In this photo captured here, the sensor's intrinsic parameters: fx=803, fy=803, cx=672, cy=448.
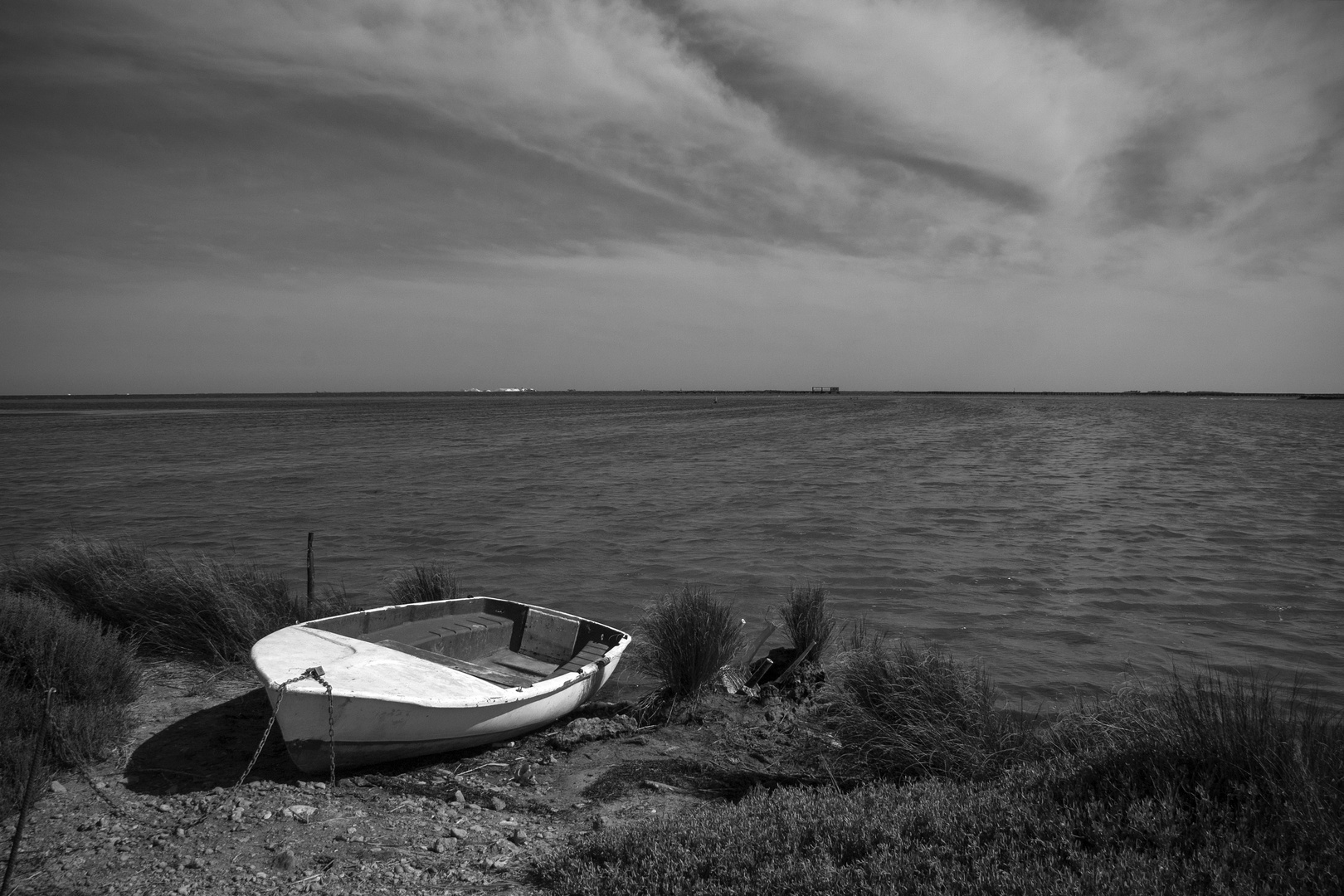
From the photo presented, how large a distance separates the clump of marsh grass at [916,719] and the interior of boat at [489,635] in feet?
8.33

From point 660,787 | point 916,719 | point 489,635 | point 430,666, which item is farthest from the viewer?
point 489,635

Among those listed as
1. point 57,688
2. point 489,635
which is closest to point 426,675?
point 489,635

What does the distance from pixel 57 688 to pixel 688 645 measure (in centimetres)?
532

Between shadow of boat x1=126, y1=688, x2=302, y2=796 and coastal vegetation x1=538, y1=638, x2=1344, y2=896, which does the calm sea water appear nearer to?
coastal vegetation x1=538, y1=638, x2=1344, y2=896

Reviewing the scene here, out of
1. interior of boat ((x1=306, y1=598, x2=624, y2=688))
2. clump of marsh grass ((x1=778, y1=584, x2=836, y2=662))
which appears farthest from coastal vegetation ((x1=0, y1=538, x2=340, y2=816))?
clump of marsh grass ((x1=778, y1=584, x2=836, y2=662))

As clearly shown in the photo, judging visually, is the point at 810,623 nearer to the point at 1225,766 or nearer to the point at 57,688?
the point at 1225,766

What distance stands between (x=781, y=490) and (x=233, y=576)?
17.4 meters

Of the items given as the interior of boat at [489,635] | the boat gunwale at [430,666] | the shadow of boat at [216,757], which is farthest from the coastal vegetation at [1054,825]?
the interior of boat at [489,635]

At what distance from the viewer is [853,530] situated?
1773 cm

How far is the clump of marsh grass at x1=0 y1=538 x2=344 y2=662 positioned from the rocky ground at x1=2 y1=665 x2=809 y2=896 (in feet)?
3.39

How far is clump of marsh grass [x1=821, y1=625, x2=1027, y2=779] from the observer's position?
5.66m

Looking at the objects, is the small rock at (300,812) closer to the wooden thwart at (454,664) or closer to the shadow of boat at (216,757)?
the shadow of boat at (216,757)

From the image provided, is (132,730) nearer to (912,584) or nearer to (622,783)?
(622,783)

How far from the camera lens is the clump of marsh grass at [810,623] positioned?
8961mm
